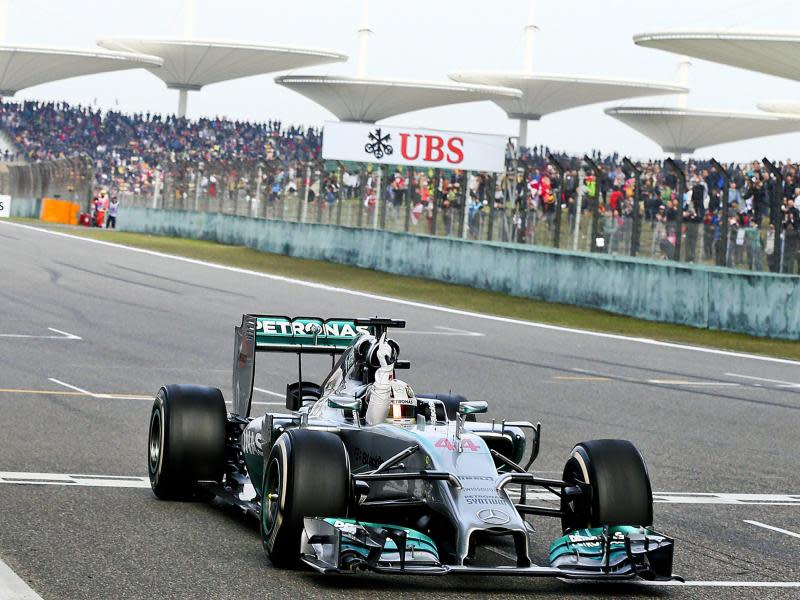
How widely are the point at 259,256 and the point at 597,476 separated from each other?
31.1 m

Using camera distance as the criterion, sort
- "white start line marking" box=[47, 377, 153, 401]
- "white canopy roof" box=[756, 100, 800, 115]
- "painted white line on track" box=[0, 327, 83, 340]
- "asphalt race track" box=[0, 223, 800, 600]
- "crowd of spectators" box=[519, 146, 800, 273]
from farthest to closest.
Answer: "white canopy roof" box=[756, 100, 800, 115], "crowd of spectators" box=[519, 146, 800, 273], "painted white line on track" box=[0, 327, 83, 340], "white start line marking" box=[47, 377, 153, 401], "asphalt race track" box=[0, 223, 800, 600]

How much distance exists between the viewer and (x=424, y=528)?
23.3 ft

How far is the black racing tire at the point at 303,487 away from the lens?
22.6 feet

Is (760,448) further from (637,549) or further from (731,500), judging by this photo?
(637,549)

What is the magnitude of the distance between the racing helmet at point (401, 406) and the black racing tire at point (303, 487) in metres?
0.74

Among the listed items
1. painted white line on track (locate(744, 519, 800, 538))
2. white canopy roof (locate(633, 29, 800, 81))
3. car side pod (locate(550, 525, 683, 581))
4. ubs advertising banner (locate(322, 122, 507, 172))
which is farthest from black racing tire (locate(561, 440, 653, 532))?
white canopy roof (locate(633, 29, 800, 81))

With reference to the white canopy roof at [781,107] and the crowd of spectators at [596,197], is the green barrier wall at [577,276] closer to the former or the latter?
the crowd of spectators at [596,197]

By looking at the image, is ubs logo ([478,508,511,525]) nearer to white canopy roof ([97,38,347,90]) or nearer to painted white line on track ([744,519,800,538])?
painted white line on track ([744,519,800,538])

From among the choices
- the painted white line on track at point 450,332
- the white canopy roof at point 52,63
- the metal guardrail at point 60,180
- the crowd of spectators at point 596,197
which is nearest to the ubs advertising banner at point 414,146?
the crowd of spectators at point 596,197

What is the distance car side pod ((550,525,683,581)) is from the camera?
22.5 feet

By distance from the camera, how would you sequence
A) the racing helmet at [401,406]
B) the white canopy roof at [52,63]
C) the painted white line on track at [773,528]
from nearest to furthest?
the racing helmet at [401,406], the painted white line on track at [773,528], the white canopy roof at [52,63]

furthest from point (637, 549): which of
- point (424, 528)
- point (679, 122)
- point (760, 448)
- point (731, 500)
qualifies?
point (679, 122)

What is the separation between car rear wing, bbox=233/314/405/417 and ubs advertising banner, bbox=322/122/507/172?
32.8 metres

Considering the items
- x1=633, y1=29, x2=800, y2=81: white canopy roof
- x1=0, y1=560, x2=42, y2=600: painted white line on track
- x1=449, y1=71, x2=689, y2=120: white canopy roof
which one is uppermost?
x1=449, y1=71, x2=689, y2=120: white canopy roof
